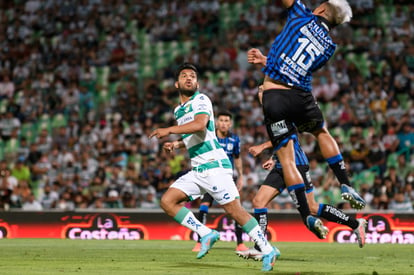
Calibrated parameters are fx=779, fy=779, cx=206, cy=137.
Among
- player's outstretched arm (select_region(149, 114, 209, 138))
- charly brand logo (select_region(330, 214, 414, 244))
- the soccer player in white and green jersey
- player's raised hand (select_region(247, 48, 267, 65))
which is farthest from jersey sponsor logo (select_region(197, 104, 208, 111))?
charly brand logo (select_region(330, 214, 414, 244))

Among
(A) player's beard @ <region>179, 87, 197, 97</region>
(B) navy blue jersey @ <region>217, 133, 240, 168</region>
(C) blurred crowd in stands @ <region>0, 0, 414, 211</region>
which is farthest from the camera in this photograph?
(C) blurred crowd in stands @ <region>0, 0, 414, 211</region>

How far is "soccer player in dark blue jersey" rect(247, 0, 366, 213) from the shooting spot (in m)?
8.80

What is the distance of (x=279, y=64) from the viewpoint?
8.89 m

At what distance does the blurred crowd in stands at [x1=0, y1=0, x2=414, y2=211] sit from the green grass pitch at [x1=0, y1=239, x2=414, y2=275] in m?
4.69

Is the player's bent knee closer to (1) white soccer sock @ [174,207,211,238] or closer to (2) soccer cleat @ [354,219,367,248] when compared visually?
(1) white soccer sock @ [174,207,211,238]

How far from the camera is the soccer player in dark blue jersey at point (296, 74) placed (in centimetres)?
880

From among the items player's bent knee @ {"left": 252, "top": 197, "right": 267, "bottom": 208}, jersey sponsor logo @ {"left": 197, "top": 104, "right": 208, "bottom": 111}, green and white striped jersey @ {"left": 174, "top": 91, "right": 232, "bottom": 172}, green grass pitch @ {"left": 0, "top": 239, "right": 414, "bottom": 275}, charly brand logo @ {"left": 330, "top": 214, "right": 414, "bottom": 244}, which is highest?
jersey sponsor logo @ {"left": 197, "top": 104, "right": 208, "bottom": 111}

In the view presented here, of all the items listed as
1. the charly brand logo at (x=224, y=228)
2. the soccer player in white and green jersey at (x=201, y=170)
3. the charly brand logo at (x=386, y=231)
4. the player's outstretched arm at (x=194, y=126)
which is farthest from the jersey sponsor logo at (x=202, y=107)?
the charly brand logo at (x=386, y=231)

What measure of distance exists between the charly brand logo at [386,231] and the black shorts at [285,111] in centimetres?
892

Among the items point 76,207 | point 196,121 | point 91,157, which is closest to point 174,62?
point 91,157

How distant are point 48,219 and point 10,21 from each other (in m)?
11.5

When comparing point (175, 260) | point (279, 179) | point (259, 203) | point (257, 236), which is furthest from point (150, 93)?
point (257, 236)

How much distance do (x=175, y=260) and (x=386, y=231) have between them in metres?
7.62

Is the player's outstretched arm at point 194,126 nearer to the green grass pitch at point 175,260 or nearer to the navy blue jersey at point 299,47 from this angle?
the navy blue jersey at point 299,47
